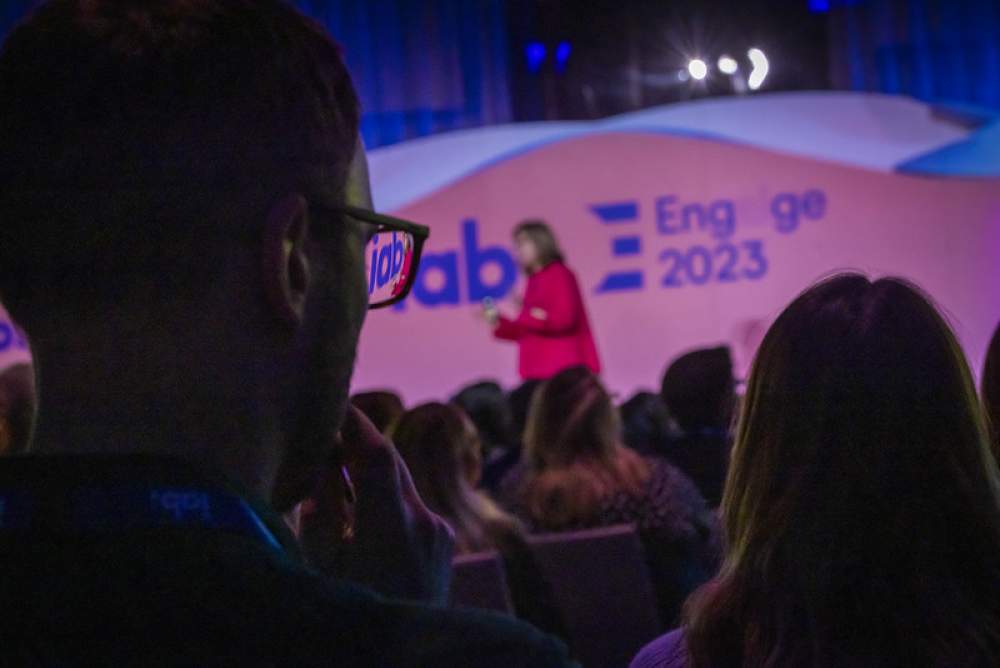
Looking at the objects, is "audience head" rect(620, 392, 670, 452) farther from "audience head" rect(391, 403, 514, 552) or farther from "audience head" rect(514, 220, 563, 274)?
"audience head" rect(514, 220, 563, 274)

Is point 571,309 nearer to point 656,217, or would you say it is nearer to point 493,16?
point 656,217

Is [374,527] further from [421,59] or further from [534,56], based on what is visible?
[534,56]

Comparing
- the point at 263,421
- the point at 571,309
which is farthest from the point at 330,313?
the point at 571,309

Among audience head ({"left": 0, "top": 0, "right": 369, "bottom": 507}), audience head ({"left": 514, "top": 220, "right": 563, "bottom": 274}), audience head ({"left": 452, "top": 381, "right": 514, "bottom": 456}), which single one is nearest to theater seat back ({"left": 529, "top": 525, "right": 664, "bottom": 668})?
audience head ({"left": 452, "top": 381, "right": 514, "bottom": 456})

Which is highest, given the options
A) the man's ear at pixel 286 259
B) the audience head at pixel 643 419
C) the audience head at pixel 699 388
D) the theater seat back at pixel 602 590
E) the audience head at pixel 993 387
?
the man's ear at pixel 286 259

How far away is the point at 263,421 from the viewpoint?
0.69 metres

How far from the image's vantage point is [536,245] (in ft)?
20.6

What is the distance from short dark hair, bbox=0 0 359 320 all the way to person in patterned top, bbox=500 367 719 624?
2.68m

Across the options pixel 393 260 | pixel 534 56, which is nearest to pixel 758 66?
pixel 534 56

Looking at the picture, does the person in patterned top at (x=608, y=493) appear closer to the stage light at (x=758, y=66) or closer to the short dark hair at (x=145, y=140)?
the short dark hair at (x=145, y=140)

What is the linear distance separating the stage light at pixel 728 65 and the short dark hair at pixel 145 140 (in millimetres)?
6738

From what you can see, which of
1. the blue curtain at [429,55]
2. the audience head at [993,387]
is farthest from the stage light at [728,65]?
Answer: the audience head at [993,387]

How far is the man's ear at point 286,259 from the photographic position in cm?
68

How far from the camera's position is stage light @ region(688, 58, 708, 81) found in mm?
7182
